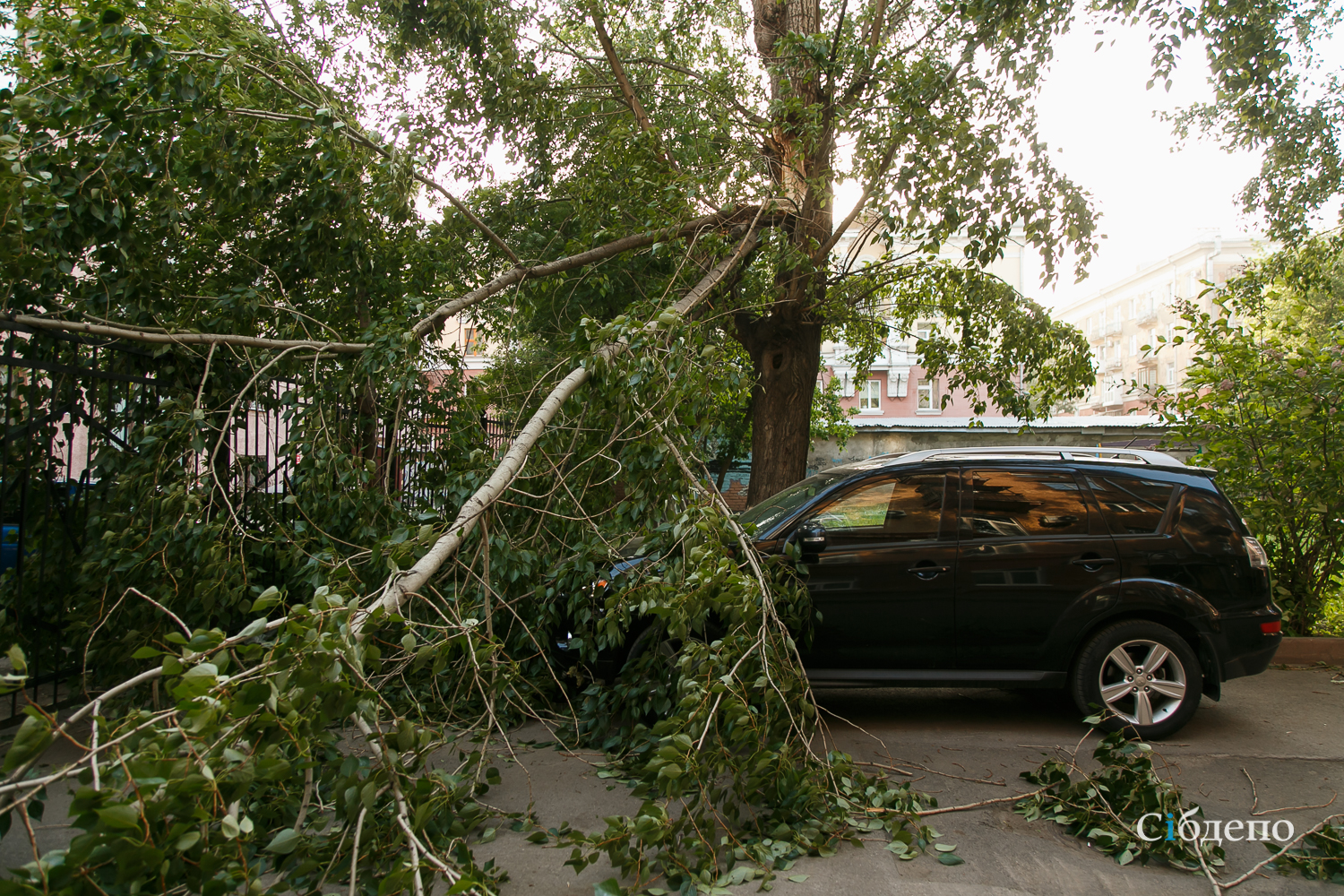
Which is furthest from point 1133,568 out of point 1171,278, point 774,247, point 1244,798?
point 1171,278

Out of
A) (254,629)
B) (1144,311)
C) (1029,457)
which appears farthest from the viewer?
(1144,311)

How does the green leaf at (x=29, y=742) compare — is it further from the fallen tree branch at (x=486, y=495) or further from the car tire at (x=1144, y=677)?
the car tire at (x=1144, y=677)

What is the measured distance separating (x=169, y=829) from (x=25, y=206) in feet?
13.4

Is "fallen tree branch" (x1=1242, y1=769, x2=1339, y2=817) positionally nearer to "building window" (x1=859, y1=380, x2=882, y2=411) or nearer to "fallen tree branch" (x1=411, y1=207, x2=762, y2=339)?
"fallen tree branch" (x1=411, y1=207, x2=762, y2=339)

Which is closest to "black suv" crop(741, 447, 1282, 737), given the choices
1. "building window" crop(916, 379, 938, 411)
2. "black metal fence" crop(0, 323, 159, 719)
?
"black metal fence" crop(0, 323, 159, 719)

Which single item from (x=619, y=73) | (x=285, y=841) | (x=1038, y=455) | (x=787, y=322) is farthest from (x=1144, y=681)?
(x=619, y=73)

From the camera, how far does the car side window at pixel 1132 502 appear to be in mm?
5207

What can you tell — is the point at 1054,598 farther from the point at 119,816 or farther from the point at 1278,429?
the point at 119,816

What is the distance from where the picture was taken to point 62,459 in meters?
4.98

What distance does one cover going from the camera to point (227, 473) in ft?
17.0

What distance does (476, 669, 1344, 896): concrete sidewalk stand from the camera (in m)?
3.24

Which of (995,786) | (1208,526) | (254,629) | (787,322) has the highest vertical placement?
(787,322)

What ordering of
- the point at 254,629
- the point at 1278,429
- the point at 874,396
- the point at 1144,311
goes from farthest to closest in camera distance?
1. the point at 1144,311
2. the point at 874,396
3. the point at 1278,429
4. the point at 254,629

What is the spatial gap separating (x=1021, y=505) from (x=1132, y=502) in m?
0.71
